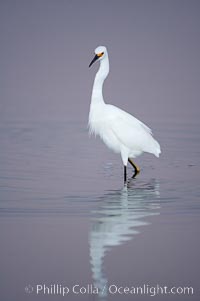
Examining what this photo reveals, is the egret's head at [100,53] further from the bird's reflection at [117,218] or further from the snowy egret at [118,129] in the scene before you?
the bird's reflection at [117,218]

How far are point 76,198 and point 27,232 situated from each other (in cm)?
209

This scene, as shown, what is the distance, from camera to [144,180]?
43.1 ft

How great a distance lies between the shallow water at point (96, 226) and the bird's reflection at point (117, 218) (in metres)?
0.01

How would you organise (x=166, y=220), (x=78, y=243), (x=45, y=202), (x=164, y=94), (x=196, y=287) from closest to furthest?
(x=196, y=287), (x=78, y=243), (x=166, y=220), (x=45, y=202), (x=164, y=94)

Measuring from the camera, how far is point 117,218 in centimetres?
966

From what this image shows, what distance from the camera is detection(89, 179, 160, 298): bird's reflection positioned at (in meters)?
7.97

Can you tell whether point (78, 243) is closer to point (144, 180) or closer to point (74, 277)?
point (74, 277)

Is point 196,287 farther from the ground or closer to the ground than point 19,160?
closer to the ground

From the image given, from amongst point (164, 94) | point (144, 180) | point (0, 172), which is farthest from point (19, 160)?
point (164, 94)

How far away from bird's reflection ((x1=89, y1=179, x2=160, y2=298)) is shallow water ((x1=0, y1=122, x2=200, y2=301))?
0.03 ft

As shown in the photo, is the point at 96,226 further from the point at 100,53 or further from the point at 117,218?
the point at 100,53

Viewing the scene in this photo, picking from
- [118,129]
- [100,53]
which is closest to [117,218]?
[118,129]

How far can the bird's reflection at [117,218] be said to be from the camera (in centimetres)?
797

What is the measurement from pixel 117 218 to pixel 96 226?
0.48 m
